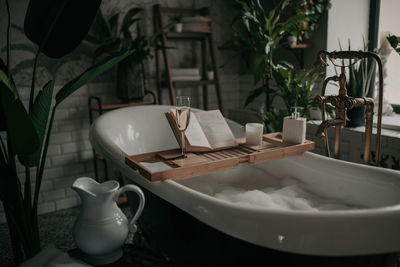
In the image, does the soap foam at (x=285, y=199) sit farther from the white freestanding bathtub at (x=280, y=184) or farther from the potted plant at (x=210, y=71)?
the potted plant at (x=210, y=71)

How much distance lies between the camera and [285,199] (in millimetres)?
1473

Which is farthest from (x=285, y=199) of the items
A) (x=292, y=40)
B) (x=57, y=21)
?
(x=292, y=40)

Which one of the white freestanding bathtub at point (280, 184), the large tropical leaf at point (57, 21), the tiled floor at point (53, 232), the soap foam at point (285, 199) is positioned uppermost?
the large tropical leaf at point (57, 21)

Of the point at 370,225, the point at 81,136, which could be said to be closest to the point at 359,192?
the point at 370,225

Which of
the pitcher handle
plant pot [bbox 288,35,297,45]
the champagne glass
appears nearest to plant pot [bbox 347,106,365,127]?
plant pot [bbox 288,35,297,45]

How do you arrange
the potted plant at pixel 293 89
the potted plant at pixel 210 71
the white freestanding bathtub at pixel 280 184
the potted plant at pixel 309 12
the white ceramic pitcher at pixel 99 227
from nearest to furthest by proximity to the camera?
the white freestanding bathtub at pixel 280 184
the white ceramic pitcher at pixel 99 227
the potted plant at pixel 293 89
the potted plant at pixel 309 12
the potted plant at pixel 210 71

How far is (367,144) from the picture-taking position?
1546 mm

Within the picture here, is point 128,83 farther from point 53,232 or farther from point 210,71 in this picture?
point 53,232

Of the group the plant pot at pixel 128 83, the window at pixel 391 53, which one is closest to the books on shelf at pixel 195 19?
the plant pot at pixel 128 83

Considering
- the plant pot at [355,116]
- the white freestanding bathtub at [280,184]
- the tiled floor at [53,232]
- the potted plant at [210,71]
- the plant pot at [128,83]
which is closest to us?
the white freestanding bathtub at [280,184]

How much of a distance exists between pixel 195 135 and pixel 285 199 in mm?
491

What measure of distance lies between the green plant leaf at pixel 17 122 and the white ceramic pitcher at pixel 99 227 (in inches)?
9.6

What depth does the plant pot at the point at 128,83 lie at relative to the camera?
272cm

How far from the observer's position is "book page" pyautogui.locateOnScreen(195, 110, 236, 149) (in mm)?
1713
